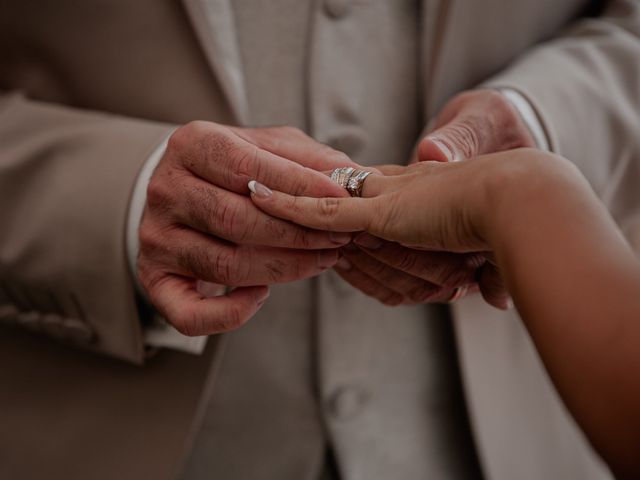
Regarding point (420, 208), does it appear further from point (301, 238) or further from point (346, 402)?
point (346, 402)

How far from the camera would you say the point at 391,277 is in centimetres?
65

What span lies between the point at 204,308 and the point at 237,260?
65mm

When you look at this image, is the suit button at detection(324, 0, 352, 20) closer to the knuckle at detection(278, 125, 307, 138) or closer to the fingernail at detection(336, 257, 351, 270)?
the knuckle at detection(278, 125, 307, 138)

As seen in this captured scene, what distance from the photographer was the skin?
0.32 metres

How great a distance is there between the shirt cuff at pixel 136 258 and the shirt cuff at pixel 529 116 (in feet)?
1.59

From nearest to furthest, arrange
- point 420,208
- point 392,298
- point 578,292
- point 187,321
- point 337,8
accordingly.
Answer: point 578,292 → point 420,208 → point 187,321 → point 392,298 → point 337,8

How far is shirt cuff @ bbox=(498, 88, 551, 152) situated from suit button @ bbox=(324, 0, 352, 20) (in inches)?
10.4

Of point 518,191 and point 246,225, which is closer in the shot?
point 518,191

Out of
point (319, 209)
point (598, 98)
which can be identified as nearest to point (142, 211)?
point (319, 209)

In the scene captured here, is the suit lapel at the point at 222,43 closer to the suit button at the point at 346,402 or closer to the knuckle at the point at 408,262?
the knuckle at the point at 408,262

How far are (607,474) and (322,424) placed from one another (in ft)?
1.72

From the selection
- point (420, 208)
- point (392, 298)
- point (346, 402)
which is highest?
point (420, 208)

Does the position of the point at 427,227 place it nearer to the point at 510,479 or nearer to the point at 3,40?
the point at 510,479

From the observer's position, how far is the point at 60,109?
0.79 m
